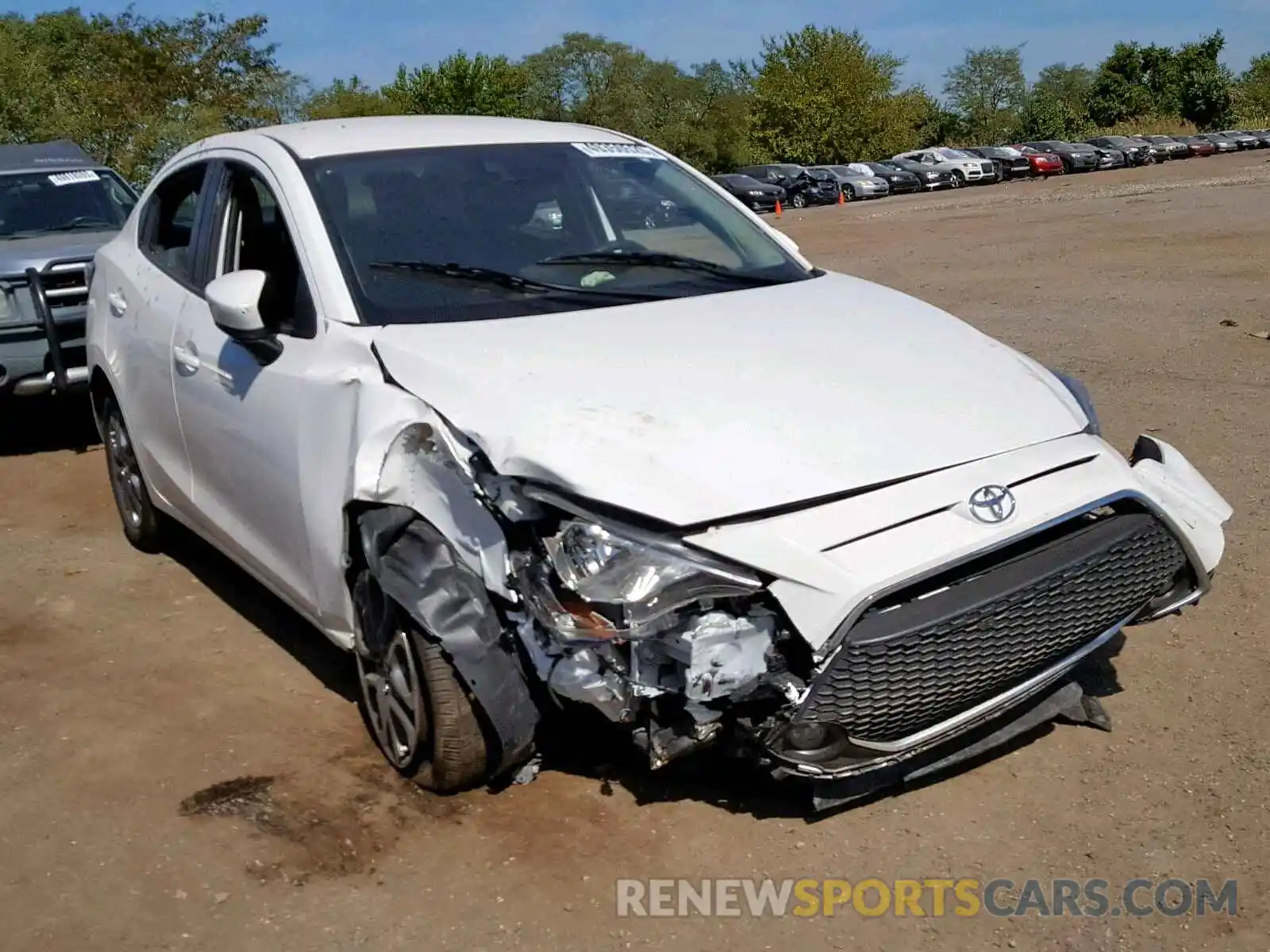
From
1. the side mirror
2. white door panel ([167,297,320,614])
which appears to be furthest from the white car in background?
the side mirror

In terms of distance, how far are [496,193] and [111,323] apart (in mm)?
2131

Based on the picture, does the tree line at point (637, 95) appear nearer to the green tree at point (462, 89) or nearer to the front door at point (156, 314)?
the green tree at point (462, 89)

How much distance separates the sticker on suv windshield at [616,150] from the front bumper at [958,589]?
2.15m

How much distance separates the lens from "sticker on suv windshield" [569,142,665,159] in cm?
488

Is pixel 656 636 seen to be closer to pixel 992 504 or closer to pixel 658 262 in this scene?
pixel 992 504

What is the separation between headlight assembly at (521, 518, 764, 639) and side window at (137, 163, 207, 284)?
246 centimetres

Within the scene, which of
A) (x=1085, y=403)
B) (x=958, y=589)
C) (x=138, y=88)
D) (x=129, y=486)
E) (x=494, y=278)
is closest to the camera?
(x=958, y=589)

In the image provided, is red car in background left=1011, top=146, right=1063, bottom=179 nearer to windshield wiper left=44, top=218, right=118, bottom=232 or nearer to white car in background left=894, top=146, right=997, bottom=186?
white car in background left=894, top=146, right=997, bottom=186

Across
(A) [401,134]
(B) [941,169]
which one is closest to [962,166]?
(B) [941,169]

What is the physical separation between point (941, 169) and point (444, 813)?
152ft

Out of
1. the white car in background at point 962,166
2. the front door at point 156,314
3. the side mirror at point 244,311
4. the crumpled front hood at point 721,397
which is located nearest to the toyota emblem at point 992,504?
the crumpled front hood at point 721,397

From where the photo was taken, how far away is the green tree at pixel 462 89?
181 ft

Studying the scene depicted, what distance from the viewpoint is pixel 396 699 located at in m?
3.71

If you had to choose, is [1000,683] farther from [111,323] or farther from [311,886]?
[111,323]
